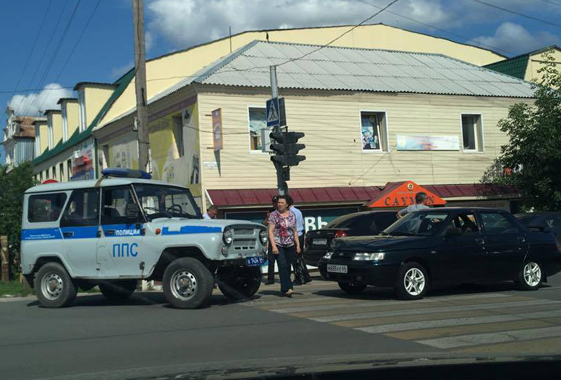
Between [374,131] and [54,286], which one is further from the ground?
[374,131]

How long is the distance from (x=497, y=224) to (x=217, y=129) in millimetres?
9656

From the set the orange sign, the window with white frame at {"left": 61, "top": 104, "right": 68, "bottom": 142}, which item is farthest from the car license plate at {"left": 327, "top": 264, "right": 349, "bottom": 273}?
the window with white frame at {"left": 61, "top": 104, "right": 68, "bottom": 142}

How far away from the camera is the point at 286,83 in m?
21.6

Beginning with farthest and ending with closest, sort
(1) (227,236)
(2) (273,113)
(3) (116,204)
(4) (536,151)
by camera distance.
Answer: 1. (4) (536,151)
2. (2) (273,113)
3. (3) (116,204)
4. (1) (227,236)

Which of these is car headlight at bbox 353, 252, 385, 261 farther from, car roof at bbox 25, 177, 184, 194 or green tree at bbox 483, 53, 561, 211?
green tree at bbox 483, 53, 561, 211

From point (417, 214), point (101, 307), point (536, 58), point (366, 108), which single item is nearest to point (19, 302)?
point (101, 307)

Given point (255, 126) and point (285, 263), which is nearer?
point (285, 263)

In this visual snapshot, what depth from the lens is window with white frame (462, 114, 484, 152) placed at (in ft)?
80.2

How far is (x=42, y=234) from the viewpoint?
1162cm

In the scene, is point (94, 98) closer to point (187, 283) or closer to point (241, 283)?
point (241, 283)

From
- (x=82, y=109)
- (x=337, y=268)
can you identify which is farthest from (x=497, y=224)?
(x=82, y=109)

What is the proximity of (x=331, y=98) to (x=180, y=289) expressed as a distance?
Answer: 12.7 m

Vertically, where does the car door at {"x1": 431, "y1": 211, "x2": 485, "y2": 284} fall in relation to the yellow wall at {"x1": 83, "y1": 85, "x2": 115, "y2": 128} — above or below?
below

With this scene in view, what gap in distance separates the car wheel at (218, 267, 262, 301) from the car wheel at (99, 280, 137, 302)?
179 cm
